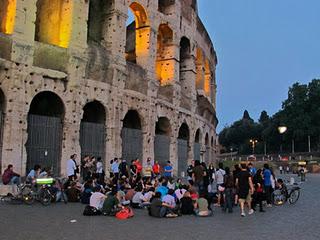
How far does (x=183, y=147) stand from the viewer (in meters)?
25.6

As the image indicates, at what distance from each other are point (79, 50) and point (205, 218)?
1063 cm

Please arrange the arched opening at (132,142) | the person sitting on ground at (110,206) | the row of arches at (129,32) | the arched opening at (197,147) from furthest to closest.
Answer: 1. the arched opening at (197,147)
2. the arched opening at (132,142)
3. the row of arches at (129,32)
4. the person sitting on ground at (110,206)

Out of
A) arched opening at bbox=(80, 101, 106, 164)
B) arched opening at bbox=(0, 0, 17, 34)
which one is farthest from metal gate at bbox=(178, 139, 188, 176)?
arched opening at bbox=(0, 0, 17, 34)

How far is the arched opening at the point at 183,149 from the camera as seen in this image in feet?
82.4

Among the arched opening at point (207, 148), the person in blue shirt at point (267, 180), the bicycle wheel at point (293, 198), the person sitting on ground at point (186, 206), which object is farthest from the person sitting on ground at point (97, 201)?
the arched opening at point (207, 148)

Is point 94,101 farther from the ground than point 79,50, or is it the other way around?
point 79,50

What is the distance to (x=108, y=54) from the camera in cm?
1980

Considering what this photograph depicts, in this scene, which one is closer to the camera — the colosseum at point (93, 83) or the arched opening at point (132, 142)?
the colosseum at point (93, 83)

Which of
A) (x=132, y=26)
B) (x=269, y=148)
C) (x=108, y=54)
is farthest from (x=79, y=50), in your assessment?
(x=269, y=148)

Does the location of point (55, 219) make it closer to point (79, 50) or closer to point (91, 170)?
point (91, 170)

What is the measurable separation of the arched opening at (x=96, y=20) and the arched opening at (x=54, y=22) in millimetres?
2148

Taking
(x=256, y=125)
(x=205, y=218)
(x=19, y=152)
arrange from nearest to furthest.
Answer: (x=205, y=218)
(x=19, y=152)
(x=256, y=125)

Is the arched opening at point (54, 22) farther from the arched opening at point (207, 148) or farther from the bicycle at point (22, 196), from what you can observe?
the arched opening at point (207, 148)

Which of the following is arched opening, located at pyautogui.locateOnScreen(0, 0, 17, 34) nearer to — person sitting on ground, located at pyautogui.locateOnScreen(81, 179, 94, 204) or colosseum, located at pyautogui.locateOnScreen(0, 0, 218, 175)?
colosseum, located at pyautogui.locateOnScreen(0, 0, 218, 175)
